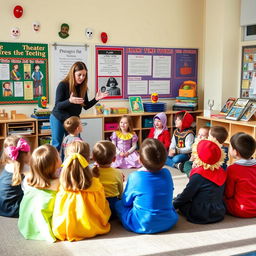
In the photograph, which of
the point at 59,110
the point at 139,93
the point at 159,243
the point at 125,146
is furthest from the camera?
the point at 139,93

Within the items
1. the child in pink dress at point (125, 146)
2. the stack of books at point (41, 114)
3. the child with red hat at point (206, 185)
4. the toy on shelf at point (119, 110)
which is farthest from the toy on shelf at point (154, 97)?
the child with red hat at point (206, 185)

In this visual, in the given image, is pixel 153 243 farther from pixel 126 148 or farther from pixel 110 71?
pixel 110 71

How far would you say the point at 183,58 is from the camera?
6.40 meters

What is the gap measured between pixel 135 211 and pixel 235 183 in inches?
35.8

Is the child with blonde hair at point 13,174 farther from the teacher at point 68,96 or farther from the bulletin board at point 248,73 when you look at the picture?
the bulletin board at point 248,73

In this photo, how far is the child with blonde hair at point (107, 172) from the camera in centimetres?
307

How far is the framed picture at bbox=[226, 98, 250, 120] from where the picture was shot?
5.23 meters

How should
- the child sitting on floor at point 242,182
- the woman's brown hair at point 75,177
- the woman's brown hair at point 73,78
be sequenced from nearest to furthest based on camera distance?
the woman's brown hair at point 75,177, the child sitting on floor at point 242,182, the woman's brown hair at point 73,78

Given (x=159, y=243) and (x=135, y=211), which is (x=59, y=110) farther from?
(x=159, y=243)

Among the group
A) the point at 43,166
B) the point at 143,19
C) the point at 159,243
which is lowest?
the point at 159,243

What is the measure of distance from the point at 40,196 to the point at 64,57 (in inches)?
120

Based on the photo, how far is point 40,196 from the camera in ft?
9.23

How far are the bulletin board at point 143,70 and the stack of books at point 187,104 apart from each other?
0.77ft

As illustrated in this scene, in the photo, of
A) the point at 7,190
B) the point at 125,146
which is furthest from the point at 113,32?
the point at 7,190
